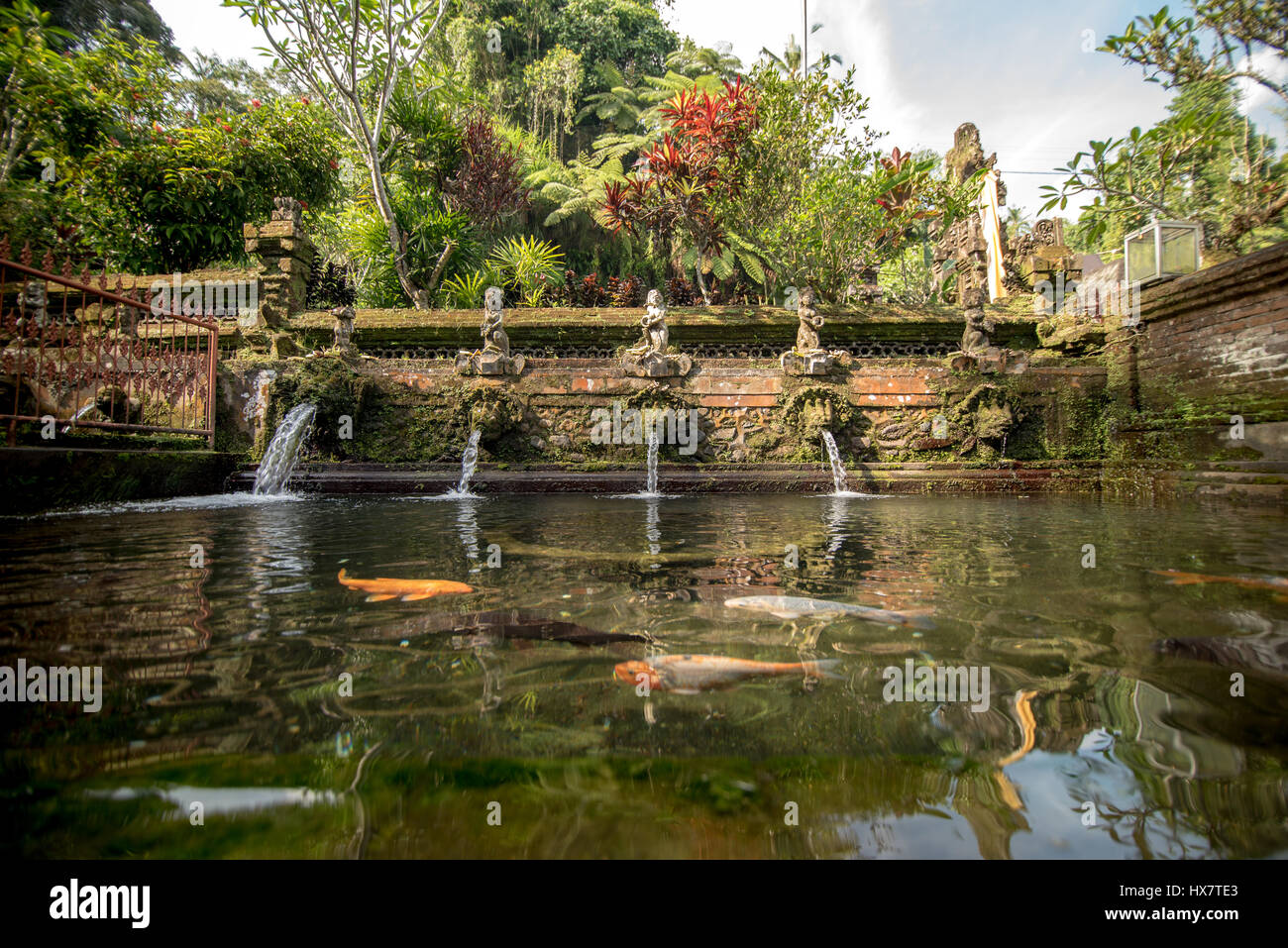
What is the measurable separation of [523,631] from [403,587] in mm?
756

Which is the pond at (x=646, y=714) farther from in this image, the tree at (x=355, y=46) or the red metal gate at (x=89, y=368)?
the tree at (x=355, y=46)

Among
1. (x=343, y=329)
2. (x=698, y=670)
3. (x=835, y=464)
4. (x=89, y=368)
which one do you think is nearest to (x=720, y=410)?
(x=835, y=464)

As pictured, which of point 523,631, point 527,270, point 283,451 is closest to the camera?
point 523,631

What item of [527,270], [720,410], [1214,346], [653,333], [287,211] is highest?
[527,270]

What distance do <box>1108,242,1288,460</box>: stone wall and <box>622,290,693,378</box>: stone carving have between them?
5.82 meters

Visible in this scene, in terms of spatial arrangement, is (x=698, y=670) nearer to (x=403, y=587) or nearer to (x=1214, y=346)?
(x=403, y=587)

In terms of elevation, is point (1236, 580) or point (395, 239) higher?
point (395, 239)

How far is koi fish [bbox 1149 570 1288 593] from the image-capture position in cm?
210

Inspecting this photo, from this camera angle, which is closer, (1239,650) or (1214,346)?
(1239,650)

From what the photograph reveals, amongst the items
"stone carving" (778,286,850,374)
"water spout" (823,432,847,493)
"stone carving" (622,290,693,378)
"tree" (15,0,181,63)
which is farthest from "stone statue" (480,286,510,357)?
"tree" (15,0,181,63)

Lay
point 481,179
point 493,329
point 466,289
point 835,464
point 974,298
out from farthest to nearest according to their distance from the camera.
A: point 481,179 < point 466,289 < point 974,298 < point 493,329 < point 835,464

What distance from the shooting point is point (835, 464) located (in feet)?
24.2

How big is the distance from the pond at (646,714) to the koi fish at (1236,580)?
0.02 metres

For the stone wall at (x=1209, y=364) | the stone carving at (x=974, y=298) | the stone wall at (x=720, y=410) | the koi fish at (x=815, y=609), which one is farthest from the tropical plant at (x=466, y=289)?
the koi fish at (x=815, y=609)
